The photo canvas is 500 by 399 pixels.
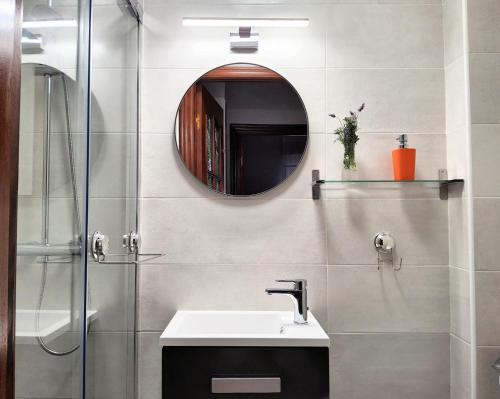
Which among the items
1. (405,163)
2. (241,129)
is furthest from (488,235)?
(241,129)

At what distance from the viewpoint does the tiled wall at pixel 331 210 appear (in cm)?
170

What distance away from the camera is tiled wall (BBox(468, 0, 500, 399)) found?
4.94 feet

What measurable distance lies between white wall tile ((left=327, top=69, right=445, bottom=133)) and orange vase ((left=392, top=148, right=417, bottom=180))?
0.48 ft

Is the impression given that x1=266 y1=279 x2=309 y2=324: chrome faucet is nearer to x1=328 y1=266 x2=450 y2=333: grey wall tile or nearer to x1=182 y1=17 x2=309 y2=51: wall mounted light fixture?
x1=328 y1=266 x2=450 y2=333: grey wall tile

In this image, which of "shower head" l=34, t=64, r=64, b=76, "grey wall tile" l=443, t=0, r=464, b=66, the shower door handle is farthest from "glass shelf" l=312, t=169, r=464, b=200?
"shower head" l=34, t=64, r=64, b=76

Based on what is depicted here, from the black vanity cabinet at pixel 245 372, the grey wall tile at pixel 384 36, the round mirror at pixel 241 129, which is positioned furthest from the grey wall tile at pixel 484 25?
the black vanity cabinet at pixel 245 372

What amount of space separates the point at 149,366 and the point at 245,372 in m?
0.55

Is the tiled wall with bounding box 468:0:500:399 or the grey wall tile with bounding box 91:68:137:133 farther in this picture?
the tiled wall with bounding box 468:0:500:399

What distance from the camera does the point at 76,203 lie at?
1135mm

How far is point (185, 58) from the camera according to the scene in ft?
5.77

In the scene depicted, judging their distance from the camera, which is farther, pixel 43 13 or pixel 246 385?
pixel 246 385

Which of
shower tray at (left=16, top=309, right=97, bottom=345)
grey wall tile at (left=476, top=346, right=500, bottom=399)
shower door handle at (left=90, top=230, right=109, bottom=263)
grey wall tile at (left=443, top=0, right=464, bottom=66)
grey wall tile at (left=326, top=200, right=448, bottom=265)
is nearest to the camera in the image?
shower tray at (left=16, top=309, right=97, bottom=345)

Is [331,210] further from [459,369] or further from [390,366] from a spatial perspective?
[459,369]

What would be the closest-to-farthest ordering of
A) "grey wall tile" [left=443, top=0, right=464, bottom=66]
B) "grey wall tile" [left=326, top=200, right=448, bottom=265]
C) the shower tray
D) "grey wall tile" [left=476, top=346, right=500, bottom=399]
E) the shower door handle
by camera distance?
the shower tray → the shower door handle → "grey wall tile" [left=476, top=346, right=500, bottom=399] → "grey wall tile" [left=443, top=0, right=464, bottom=66] → "grey wall tile" [left=326, top=200, right=448, bottom=265]
